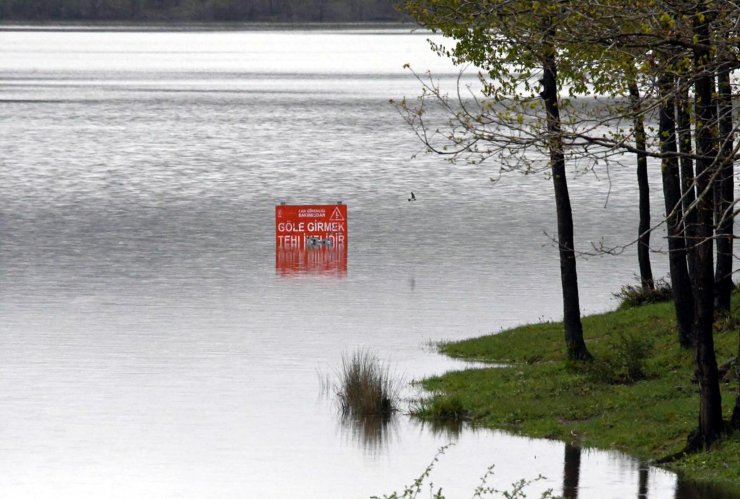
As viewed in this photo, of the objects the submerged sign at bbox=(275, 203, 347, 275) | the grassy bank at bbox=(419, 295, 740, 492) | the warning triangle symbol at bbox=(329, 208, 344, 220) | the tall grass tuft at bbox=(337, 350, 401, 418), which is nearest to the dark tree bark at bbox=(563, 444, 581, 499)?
the grassy bank at bbox=(419, 295, 740, 492)

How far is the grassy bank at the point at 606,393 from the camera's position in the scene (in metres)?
18.5

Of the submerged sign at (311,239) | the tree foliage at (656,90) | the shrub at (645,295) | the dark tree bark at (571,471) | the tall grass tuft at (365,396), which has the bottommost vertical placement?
the dark tree bark at (571,471)

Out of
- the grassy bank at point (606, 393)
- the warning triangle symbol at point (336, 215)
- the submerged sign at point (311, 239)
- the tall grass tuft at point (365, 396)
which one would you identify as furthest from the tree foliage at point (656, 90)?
the warning triangle symbol at point (336, 215)

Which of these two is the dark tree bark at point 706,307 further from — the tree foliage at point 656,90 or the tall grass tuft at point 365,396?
the tall grass tuft at point 365,396

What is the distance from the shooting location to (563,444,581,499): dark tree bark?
16766 mm

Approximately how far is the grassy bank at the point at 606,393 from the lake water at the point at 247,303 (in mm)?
583

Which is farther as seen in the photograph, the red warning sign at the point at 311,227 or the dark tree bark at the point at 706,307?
the red warning sign at the point at 311,227

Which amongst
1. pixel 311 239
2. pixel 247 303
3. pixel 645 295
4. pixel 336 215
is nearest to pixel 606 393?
pixel 645 295

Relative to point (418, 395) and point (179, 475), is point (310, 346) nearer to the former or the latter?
point (418, 395)

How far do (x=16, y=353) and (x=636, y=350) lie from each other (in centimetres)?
1155

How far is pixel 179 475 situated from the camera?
1828 centimetres

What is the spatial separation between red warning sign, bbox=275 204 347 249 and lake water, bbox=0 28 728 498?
0.73 metres

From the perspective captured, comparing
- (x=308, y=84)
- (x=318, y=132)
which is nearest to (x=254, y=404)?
(x=318, y=132)

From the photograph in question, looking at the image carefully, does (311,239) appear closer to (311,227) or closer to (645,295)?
(311,227)
